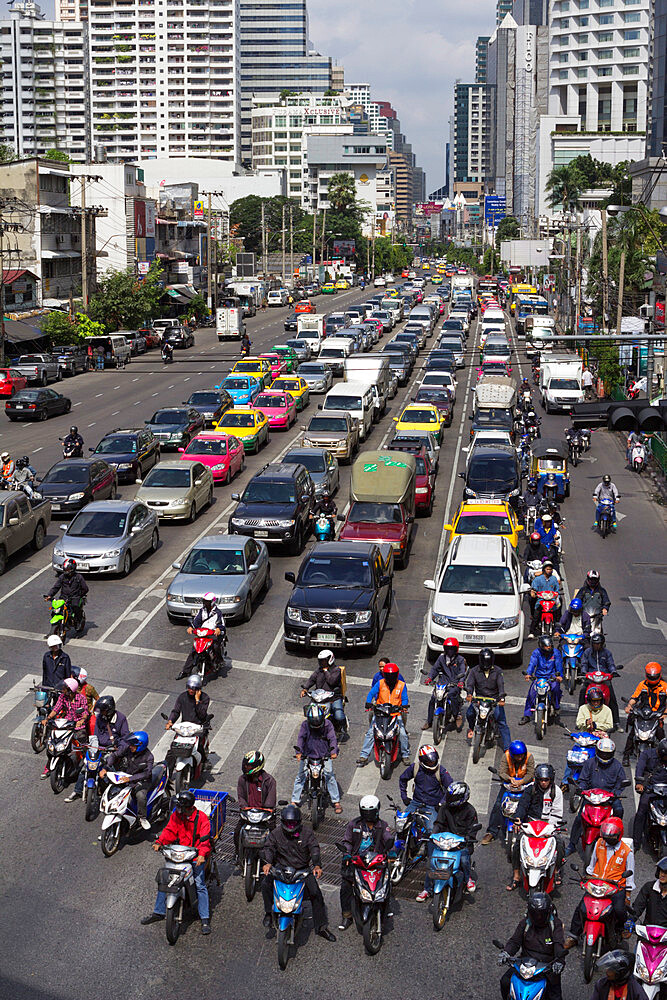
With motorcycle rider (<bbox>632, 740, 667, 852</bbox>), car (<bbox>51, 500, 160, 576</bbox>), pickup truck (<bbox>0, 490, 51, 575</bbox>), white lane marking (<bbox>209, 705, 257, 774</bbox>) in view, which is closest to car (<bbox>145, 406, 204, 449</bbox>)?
pickup truck (<bbox>0, 490, 51, 575</bbox>)

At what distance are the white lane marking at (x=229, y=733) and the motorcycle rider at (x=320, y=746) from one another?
1.75m

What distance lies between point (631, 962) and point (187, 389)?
48.6 m

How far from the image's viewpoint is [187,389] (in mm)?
56969

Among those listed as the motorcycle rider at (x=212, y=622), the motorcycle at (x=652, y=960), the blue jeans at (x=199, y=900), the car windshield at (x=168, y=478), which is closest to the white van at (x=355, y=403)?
the car windshield at (x=168, y=478)

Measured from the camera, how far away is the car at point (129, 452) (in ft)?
116

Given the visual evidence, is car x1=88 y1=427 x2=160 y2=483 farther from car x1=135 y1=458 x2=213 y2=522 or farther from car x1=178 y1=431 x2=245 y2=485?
car x1=135 y1=458 x2=213 y2=522

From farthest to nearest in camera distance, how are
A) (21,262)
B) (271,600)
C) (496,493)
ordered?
1. (21,262)
2. (496,493)
3. (271,600)

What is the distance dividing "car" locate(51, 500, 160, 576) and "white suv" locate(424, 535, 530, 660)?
7488mm

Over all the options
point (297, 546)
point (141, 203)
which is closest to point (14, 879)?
point (297, 546)

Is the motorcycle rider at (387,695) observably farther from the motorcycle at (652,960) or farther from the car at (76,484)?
the car at (76,484)

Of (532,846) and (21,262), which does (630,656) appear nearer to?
(532,846)

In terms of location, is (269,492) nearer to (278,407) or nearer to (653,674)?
(653,674)

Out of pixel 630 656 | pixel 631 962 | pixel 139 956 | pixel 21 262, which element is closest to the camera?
pixel 631 962

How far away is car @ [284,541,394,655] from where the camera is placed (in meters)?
20.1
